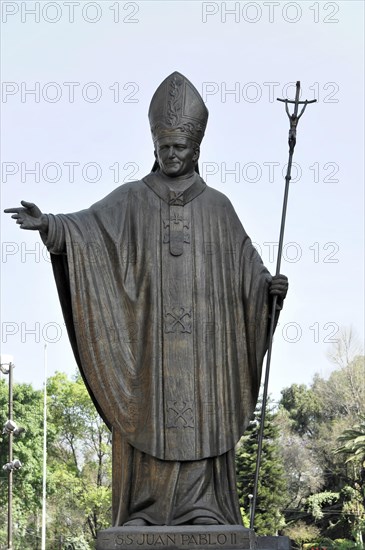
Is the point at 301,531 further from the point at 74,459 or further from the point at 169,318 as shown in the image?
the point at 169,318

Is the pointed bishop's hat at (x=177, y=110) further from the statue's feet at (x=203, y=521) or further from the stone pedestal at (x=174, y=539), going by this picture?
the stone pedestal at (x=174, y=539)

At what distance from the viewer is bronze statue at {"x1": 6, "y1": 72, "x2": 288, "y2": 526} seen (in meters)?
11.9

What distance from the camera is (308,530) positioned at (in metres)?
62.0

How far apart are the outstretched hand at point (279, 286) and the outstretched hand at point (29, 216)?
222cm

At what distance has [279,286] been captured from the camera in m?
12.5

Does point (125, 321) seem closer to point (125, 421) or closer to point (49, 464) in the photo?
point (125, 421)

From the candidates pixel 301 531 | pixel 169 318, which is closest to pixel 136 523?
pixel 169 318

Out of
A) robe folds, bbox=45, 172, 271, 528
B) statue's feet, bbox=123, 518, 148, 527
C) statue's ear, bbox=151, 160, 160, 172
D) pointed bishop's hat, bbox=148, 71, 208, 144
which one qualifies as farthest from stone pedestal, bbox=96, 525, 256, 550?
pointed bishop's hat, bbox=148, 71, 208, 144

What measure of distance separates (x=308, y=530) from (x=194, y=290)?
169ft

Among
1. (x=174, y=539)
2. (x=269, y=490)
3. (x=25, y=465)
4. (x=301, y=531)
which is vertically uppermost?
(x=25, y=465)

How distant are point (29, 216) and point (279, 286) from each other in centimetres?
244

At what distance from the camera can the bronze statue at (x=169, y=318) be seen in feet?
39.0

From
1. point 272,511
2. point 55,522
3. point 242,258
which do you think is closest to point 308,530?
point 272,511

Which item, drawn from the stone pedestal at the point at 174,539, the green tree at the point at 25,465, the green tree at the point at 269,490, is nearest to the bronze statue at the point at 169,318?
the stone pedestal at the point at 174,539
